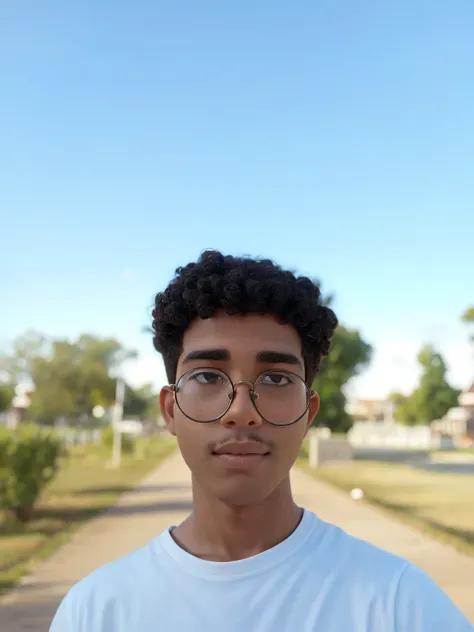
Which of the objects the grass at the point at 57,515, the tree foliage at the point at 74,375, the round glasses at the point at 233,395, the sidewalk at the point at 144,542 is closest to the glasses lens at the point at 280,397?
the round glasses at the point at 233,395

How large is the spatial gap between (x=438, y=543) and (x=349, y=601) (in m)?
7.76

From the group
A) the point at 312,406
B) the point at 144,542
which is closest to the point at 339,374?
the point at 144,542

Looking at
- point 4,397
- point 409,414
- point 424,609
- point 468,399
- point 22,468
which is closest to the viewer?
point 424,609

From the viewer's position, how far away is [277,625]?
126 cm

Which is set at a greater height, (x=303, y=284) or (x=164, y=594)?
(x=303, y=284)

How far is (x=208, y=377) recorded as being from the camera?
1396mm

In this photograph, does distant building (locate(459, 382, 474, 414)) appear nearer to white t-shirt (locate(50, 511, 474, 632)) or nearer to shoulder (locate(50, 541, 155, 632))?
white t-shirt (locate(50, 511, 474, 632))

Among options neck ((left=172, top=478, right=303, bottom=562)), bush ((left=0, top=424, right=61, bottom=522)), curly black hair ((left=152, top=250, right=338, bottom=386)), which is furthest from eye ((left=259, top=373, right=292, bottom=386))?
bush ((left=0, top=424, right=61, bottom=522))

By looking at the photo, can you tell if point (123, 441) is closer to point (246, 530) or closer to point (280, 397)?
point (246, 530)

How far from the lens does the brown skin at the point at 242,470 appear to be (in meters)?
1.34

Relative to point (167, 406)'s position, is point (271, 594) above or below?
below

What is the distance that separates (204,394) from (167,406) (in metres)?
0.20

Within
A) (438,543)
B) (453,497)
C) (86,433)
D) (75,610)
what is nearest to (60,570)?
(438,543)

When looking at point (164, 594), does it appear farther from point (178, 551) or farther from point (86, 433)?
point (86, 433)
